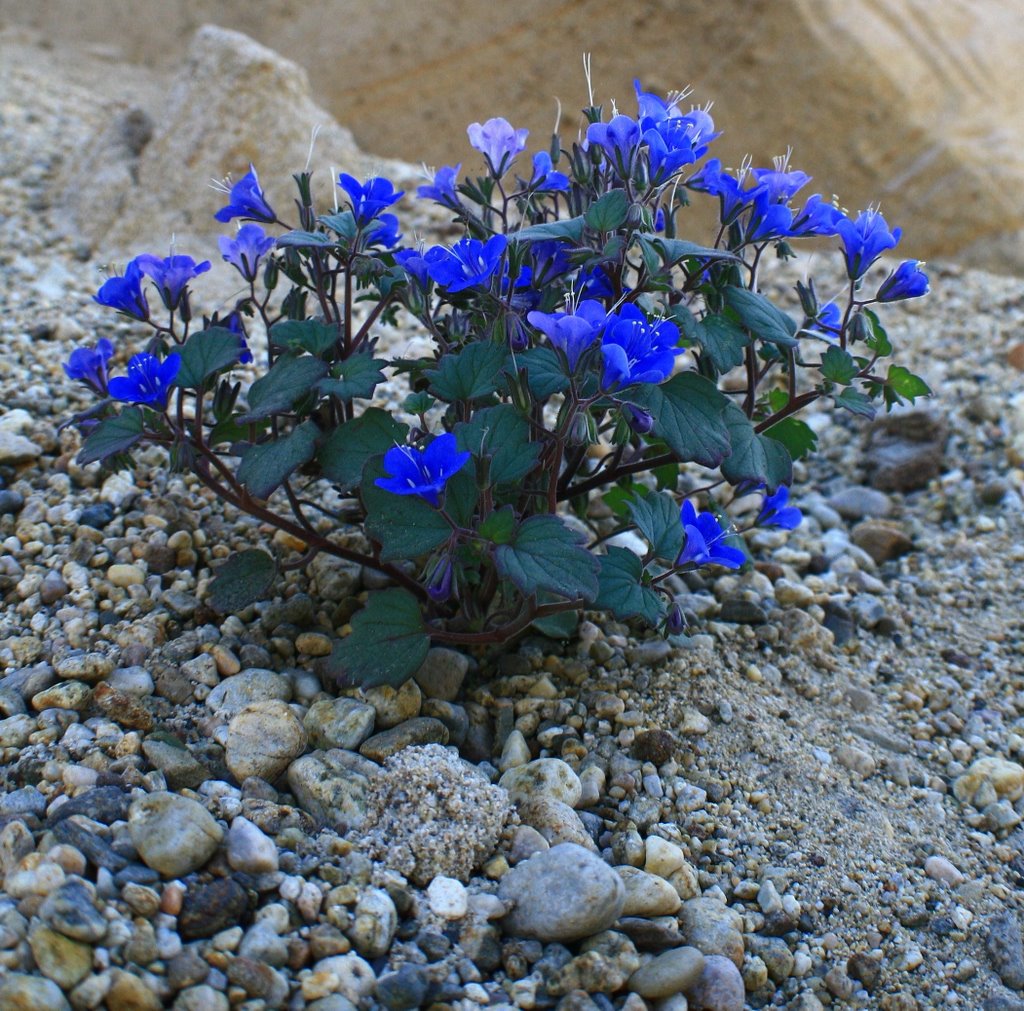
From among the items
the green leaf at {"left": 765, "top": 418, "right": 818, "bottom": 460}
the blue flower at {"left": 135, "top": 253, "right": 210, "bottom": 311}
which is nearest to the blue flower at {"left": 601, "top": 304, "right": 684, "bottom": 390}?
the green leaf at {"left": 765, "top": 418, "right": 818, "bottom": 460}

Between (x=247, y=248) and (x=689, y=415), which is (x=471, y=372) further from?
(x=247, y=248)

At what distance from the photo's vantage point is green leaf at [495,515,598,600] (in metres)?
1.67

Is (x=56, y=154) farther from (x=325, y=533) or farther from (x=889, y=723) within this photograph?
(x=889, y=723)

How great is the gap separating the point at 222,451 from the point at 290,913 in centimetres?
83

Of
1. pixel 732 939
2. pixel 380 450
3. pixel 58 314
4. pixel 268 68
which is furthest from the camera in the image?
pixel 268 68

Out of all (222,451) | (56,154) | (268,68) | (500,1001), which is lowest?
(500,1001)

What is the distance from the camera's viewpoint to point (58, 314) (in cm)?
317

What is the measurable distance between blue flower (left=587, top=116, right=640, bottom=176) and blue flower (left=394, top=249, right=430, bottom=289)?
348mm

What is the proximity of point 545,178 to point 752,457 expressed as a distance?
60cm

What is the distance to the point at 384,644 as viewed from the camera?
6.36 feet

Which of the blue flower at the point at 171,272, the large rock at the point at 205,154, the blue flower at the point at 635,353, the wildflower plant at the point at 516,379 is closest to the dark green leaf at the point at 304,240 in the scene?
the wildflower plant at the point at 516,379

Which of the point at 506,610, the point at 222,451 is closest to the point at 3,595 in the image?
the point at 222,451

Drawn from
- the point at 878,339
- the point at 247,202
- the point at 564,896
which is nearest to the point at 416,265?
the point at 247,202

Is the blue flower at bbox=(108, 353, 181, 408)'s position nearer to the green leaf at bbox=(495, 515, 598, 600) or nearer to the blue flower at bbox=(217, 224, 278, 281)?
the blue flower at bbox=(217, 224, 278, 281)
